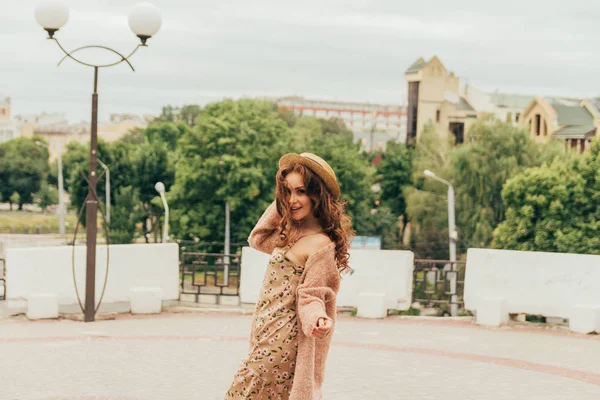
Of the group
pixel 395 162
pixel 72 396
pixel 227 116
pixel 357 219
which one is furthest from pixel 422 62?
pixel 72 396

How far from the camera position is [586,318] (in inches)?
522

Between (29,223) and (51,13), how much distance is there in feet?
314

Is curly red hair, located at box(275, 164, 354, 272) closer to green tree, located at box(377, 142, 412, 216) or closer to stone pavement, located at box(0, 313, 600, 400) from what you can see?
stone pavement, located at box(0, 313, 600, 400)

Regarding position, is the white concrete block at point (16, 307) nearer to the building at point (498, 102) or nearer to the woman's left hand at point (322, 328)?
the woman's left hand at point (322, 328)

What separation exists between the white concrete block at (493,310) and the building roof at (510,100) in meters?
102

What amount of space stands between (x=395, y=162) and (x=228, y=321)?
202 feet

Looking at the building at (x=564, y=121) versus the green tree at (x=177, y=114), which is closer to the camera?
the building at (x=564, y=121)

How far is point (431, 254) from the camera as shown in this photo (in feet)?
218

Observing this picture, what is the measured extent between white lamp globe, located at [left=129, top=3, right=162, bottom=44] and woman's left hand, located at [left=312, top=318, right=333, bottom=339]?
937 cm

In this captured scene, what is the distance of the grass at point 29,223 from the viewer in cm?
10275

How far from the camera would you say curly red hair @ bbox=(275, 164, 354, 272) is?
17.7 ft

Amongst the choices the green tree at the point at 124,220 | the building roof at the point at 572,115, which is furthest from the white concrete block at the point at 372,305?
the building roof at the point at 572,115

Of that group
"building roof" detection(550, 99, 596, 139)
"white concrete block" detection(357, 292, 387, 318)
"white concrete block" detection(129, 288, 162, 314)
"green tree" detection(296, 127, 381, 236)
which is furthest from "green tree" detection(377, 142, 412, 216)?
"white concrete block" detection(129, 288, 162, 314)

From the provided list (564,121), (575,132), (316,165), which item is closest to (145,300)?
(316,165)
